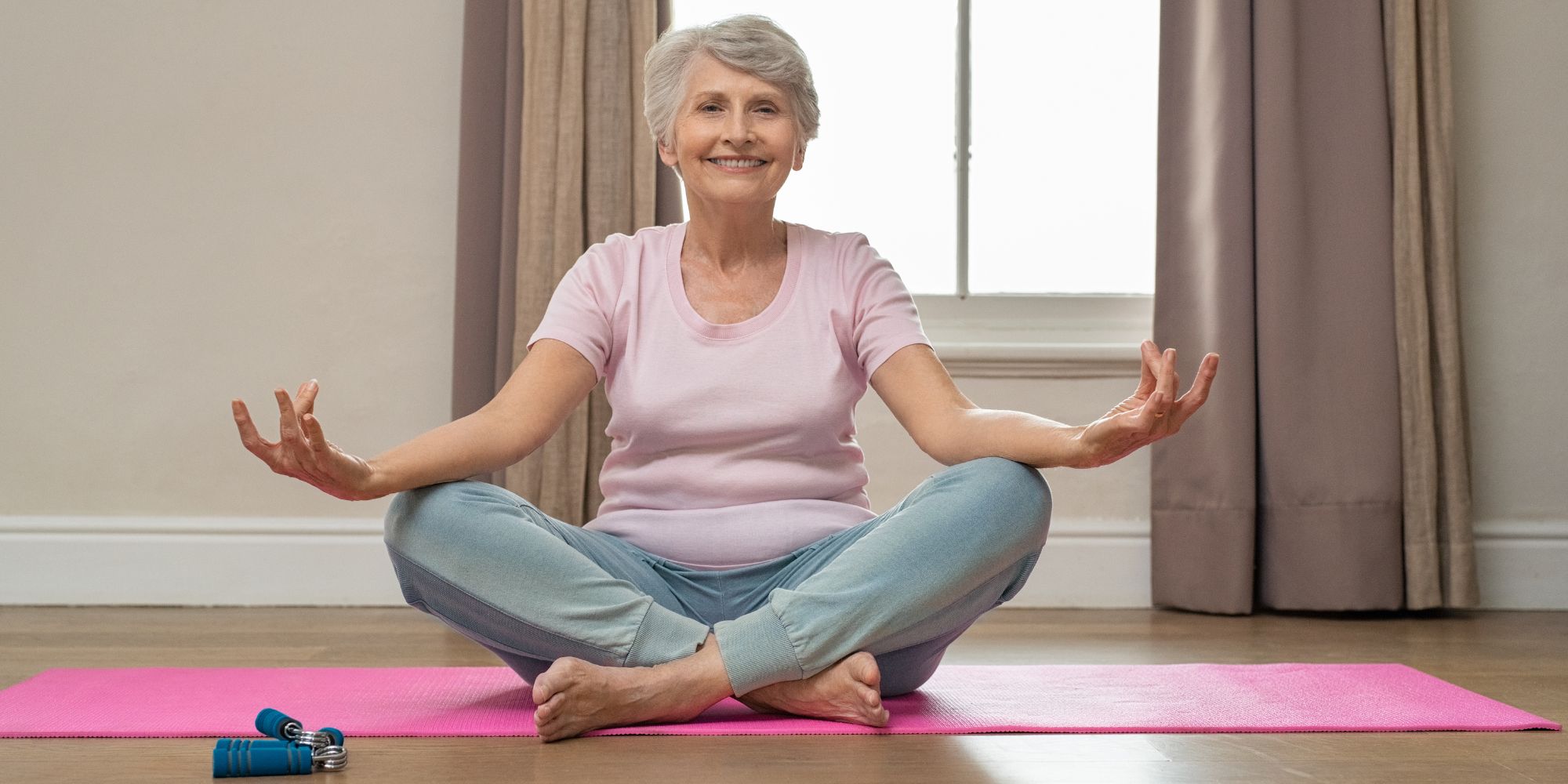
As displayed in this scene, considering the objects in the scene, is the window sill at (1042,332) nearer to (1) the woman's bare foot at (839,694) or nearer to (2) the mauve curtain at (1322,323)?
(2) the mauve curtain at (1322,323)

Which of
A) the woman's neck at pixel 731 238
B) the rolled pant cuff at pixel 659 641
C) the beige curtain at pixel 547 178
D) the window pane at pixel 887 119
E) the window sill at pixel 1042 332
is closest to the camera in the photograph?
the rolled pant cuff at pixel 659 641

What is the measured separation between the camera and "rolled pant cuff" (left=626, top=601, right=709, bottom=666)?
1.49 m

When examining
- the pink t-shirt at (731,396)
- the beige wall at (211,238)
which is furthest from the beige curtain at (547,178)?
the pink t-shirt at (731,396)

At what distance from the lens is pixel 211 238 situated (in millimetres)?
2865

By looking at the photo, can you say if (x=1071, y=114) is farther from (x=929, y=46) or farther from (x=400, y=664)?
(x=400, y=664)

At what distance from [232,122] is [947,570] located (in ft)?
6.75

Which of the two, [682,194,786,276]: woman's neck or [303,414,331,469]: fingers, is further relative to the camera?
[682,194,786,276]: woman's neck

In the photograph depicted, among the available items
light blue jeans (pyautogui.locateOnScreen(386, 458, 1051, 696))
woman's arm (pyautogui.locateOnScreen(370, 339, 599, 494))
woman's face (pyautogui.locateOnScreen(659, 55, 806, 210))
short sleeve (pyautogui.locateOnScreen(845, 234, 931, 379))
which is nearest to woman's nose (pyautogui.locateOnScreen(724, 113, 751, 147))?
woman's face (pyautogui.locateOnScreen(659, 55, 806, 210))

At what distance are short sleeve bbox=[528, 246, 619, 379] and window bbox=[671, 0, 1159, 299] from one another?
4.38ft

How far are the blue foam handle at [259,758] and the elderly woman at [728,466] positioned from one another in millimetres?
236

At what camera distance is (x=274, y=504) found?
287 cm

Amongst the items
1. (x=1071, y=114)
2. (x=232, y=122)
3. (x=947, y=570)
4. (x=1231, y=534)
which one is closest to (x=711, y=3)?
(x=1071, y=114)

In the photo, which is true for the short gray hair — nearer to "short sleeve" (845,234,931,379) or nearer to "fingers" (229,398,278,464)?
"short sleeve" (845,234,931,379)

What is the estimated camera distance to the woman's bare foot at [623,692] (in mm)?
1403
